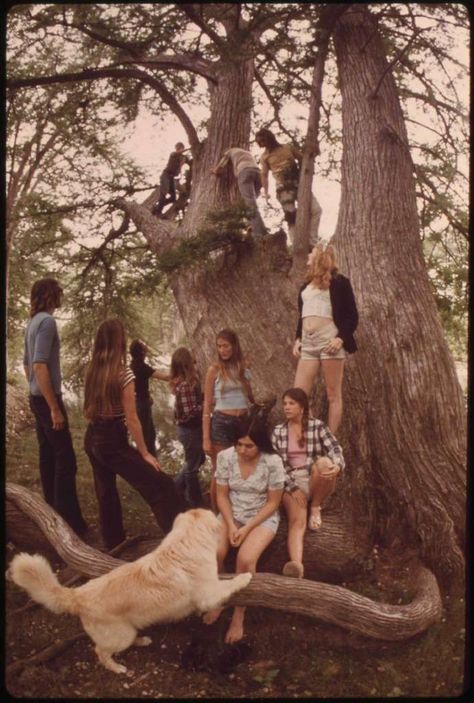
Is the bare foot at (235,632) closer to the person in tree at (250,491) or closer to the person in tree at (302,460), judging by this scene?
the person in tree at (250,491)

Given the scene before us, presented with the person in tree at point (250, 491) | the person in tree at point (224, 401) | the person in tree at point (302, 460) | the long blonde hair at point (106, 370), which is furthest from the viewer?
the person in tree at point (224, 401)

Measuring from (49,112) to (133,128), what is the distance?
31.1 inches

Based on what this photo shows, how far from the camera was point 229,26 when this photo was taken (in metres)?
4.89

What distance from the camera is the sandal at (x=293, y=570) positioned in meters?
3.82

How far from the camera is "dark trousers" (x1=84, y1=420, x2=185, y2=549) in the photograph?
12.9ft

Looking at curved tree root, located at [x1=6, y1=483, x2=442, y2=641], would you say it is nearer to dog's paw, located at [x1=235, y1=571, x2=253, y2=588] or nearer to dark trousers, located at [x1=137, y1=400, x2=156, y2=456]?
A: dog's paw, located at [x1=235, y1=571, x2=253, y2=588]

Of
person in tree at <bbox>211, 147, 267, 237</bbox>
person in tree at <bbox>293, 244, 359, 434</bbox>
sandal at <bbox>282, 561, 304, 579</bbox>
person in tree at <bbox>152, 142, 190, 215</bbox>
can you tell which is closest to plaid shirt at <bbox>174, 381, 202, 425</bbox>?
person in tree at <bbox>293, 244, 359, 434</bbox>

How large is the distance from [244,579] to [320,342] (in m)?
1.73

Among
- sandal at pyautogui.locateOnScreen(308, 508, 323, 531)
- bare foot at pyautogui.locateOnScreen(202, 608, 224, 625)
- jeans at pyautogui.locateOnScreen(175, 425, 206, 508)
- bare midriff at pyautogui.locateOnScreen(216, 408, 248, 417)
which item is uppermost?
bare midriff at pyautogui.locateOnScreen(216, 408, 248, 417)

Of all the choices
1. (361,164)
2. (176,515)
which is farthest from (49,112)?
(176,515)

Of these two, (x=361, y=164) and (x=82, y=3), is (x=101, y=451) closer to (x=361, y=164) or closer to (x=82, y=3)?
(x=361, y=164)

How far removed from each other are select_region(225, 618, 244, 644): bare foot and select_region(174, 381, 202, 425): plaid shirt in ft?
4.65

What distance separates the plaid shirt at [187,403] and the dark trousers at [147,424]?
198mm

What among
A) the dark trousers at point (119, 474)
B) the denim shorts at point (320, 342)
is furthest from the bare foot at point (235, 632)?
the denim shorts at point (320, 342)
